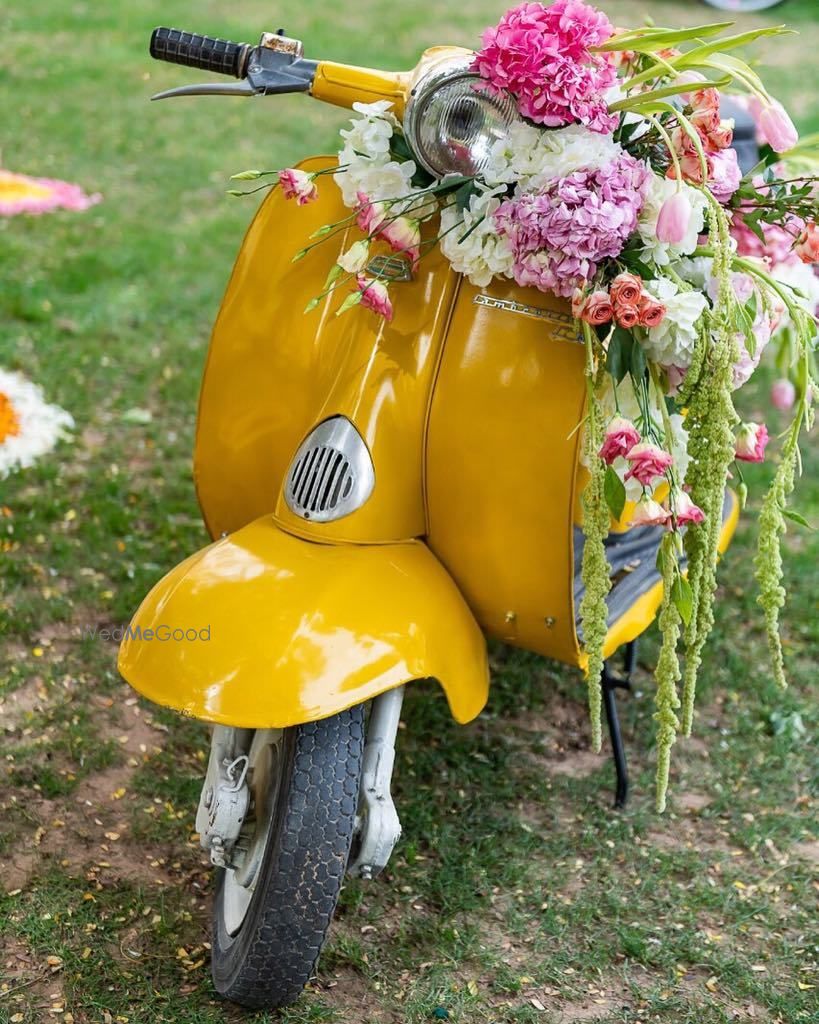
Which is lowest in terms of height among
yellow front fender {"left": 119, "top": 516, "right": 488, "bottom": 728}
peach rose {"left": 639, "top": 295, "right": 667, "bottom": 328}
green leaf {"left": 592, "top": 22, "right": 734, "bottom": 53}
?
yellow front fender {"left": 119, "top": 516, "right": 488, "bottom": 728}

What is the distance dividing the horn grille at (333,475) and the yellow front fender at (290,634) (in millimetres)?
58

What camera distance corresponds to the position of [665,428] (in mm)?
1789

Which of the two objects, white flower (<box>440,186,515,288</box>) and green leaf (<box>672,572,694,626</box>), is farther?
white flower (<box>440,186,515,288</box>)

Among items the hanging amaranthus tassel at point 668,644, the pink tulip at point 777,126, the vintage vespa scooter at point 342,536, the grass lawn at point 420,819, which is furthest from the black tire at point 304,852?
the pink tulip at point 777,126

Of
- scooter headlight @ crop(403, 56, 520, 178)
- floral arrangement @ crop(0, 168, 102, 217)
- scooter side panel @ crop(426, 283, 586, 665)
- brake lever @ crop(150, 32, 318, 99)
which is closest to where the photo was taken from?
scooter headlight @ crop(403, 56, 520, 178)

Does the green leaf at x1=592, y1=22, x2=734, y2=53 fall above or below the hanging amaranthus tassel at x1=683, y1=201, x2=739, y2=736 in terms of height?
above

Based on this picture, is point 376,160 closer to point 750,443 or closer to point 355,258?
point 355,258

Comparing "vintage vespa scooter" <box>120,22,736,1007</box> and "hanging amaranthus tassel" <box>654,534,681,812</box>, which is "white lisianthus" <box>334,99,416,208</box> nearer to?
"vintage vespa scooter" <box>120,22,736,1007</box>

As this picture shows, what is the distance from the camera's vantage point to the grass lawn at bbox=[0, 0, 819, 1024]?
2.00 m

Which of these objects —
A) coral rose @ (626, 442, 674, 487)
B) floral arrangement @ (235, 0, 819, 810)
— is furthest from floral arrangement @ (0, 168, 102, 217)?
coral rose @ (626, 442, 674, 487)

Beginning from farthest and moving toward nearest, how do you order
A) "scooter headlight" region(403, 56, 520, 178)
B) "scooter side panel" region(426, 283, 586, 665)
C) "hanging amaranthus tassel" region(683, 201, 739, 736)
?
"scooter side panel" region(426, 283, 586, 665)
"scooter headlight" region(403, 56, 520, 178)
"hanging amaranthus tassel" region(683, 201, 739, 736)

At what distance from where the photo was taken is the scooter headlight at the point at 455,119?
5.93ft

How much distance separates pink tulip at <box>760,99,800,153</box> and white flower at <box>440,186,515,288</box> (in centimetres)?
38

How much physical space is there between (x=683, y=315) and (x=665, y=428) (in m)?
0.17
